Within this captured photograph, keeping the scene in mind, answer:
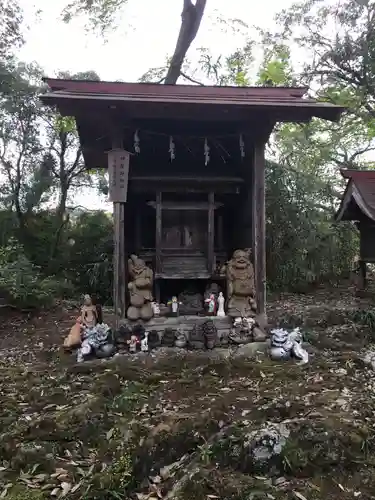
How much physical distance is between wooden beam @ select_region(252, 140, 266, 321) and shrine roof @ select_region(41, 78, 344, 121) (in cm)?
64

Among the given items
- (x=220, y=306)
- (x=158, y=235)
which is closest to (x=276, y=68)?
(x=158, y=235)

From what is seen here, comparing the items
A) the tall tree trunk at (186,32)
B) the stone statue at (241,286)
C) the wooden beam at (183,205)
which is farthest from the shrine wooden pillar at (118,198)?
the tall tree trunk at (186,32)

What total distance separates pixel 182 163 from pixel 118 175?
222 centimetres

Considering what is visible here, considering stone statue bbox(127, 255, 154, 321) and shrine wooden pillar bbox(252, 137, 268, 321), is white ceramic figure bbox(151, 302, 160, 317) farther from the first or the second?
shrine wooden pillar bbox(252, 137, 268, 321)

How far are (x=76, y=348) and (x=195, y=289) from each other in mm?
2338

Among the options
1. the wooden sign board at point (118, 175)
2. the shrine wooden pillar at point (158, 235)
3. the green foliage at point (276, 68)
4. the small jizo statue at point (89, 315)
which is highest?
the green foliage at point (276, 68)

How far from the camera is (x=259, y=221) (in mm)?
6324

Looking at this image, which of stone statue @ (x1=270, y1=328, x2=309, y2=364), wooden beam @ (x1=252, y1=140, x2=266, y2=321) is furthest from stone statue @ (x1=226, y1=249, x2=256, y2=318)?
stone statue @ (x1=270, y1=328, x2=309, y2=364)

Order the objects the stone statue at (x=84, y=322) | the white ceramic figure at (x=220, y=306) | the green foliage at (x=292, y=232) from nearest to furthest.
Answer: the stone statue at (x=84, y=322)
the white ceramic figure at (x=220, y=306)
the green foliage at (x=292, y=232)

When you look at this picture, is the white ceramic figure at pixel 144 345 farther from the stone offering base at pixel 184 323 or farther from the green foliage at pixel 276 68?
the green foliage at pixel 276 68

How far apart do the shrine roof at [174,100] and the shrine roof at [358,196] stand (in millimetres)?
2482

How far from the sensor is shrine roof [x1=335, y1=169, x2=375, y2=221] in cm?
796

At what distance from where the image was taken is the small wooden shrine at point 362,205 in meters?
8.08

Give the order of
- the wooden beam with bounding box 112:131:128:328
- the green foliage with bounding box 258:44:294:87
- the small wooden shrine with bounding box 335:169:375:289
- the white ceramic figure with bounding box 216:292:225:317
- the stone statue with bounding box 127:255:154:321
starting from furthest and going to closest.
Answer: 1. the green foliage with bounding box 258:44:294:87
2. the small wooden shrine with bounding box 335:169:375:289
3. the white ceramic figure with bounding box 216:292:225:317
4. the stone statue with bounding box 127:255:154:321
5. the wooden beam with bounding box 112:131:128:328
